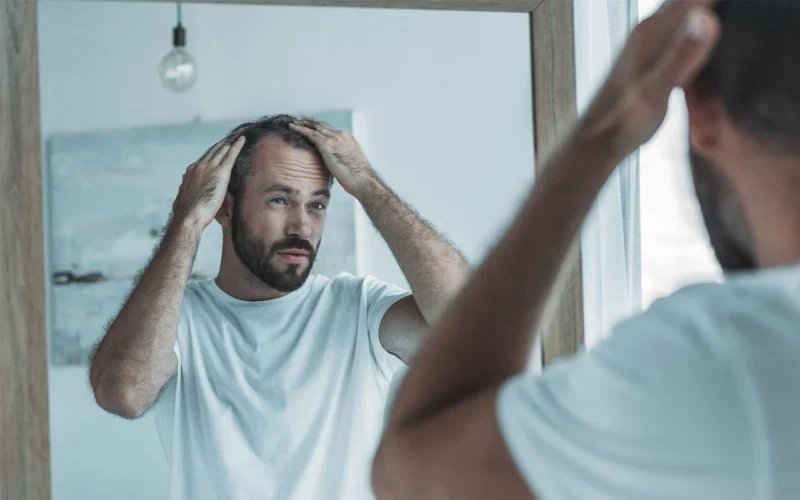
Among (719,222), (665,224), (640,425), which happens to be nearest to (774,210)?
(719,222)

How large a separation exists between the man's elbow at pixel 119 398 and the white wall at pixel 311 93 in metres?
0.02

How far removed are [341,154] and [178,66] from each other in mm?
270

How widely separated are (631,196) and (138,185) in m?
0.84

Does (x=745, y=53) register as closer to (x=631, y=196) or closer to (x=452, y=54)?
(x=452, y=54)

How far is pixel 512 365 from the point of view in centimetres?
49

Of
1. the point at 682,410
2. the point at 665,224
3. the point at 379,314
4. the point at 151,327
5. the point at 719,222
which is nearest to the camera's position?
the point at 682,410

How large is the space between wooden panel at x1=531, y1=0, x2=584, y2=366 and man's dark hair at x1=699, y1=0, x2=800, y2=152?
931 mm

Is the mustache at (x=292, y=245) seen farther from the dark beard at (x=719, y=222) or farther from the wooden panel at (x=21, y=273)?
the dark beard at (x=719, y=222)

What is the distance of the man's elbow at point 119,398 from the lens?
1128mm

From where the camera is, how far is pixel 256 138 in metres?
1.22

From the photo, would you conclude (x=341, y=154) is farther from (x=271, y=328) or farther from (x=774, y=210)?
(x=774, y=210)

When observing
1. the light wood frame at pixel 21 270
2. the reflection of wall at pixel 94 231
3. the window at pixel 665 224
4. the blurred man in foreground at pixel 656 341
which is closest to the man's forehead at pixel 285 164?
the reflection of wall at pixel 94 231

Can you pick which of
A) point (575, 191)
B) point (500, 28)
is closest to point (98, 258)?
point (500, 28)

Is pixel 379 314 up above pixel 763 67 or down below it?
below
